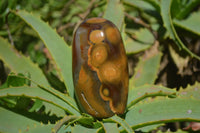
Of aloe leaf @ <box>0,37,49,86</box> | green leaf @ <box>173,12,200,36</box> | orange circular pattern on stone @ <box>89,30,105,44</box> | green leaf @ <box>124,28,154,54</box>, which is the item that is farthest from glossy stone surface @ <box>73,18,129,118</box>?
green leaf @ <box>173,12,200,36</box>

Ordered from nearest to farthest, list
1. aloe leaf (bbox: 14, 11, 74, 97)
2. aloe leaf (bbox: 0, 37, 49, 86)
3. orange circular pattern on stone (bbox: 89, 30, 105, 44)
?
1. orange circular pattern on stone (bbox: 89, 30, 105, 44)
2. aloe leaf (bbox: 14, 11, 74, 97)
3. aloe leaf (bbox: 0, 37, 49, 86)

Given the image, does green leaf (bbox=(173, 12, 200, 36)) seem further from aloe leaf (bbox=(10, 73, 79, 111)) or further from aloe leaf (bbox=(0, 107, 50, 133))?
aloe leaf (bbox=(0, 107, 50, 133))

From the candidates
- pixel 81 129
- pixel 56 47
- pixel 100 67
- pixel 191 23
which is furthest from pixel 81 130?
pixel 191 23

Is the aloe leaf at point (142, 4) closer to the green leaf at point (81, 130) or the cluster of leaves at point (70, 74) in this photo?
the cluster of leaves at point (70, 74)

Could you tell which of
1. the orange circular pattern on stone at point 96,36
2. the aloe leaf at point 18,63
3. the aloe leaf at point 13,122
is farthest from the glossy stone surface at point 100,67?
the aloe leaf at point 18,63

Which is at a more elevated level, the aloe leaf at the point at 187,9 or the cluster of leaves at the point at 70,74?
the aloe leaf at the point at 187,9

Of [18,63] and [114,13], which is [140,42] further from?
[18,63]

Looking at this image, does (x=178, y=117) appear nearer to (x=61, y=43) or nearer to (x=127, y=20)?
(x=61, y=43)
